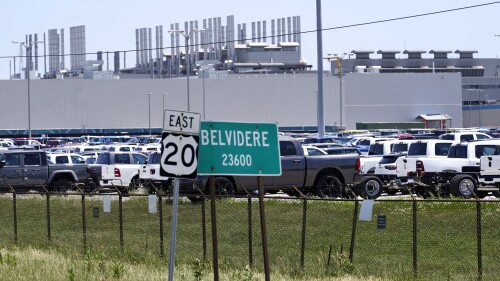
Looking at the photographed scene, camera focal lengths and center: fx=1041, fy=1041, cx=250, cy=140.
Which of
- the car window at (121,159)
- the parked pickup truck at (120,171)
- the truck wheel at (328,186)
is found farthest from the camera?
the car window at (121,159)

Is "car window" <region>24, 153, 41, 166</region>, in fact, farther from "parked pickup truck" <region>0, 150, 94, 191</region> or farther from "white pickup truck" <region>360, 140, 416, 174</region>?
"white pickup truck" <region>360, 140, 416, 174</region>

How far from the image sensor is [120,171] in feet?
129

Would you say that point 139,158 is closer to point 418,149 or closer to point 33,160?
point 33,160

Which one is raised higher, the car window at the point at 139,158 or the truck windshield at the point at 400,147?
the truck windshield at the point at 400,147

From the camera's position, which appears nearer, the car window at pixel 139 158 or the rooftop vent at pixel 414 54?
the car window at pixel 139 158

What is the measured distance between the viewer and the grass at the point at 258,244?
18.3m

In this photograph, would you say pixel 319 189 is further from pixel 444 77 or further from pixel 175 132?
pixel 444 77

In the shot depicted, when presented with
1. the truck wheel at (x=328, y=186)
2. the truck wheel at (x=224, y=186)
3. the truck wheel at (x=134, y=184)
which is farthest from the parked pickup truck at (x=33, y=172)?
the truck wheel at (x=328, y=186)

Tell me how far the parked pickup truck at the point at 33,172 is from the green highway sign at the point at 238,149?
26607 millimetres

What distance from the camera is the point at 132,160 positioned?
40344mm

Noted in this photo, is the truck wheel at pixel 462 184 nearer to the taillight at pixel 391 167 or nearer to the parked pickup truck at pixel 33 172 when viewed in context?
the taillight at pixel 391 167

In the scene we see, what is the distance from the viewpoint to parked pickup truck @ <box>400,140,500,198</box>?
30891 millimetres

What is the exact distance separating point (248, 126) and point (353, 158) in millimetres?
20462

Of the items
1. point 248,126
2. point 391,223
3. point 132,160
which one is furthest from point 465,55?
point 248,126
